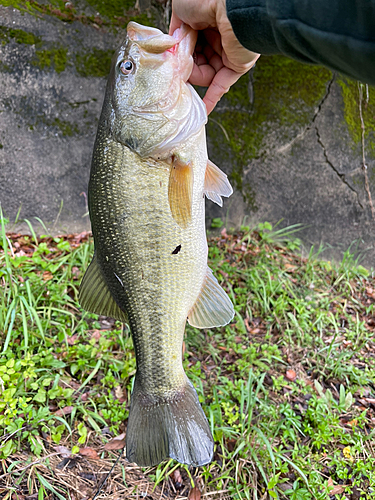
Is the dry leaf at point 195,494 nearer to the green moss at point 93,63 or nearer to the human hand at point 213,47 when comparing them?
the human hand at point 213,47

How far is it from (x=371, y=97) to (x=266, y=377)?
13.5 ft

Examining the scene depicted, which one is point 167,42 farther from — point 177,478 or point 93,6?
point 93,6

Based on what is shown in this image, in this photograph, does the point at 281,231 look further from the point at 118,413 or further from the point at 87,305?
the point at 87,305

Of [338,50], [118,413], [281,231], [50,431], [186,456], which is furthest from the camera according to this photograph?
[281,231]

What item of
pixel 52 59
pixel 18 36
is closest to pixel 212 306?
pixel 52 59

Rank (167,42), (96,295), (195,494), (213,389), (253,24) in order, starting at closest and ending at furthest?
1. (253,24)
2. (167,42)
3. (96,295)
4. (195,494)
5. (213,389)

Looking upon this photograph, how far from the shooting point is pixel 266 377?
299 cm

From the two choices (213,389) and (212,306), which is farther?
(213,389)

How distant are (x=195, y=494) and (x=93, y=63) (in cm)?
402

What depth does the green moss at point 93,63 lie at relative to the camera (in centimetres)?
371

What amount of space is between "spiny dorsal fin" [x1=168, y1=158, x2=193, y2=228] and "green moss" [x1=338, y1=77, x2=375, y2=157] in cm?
407

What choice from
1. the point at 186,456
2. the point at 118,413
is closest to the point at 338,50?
the point at 186,456

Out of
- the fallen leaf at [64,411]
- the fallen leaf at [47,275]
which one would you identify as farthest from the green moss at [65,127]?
the fallen leaf at [64,411]

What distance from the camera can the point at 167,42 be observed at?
1446 mm
